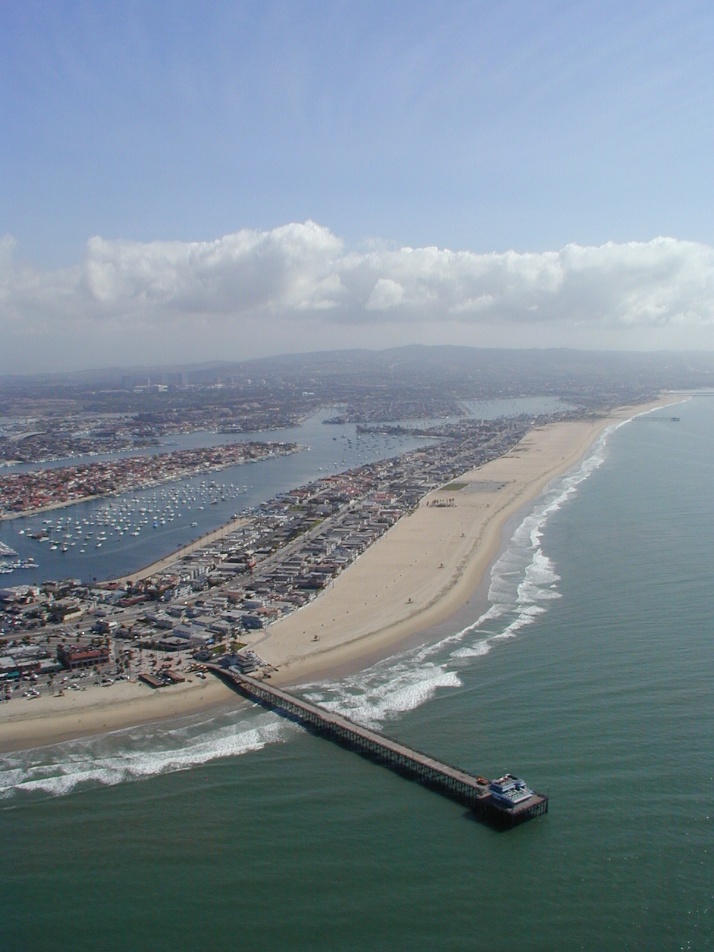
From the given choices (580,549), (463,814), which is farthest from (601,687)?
(580,549)

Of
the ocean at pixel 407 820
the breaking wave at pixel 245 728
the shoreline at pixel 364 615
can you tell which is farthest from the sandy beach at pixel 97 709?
the ocean at pixel 407 820

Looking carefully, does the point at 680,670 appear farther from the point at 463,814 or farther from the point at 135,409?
the point at 135,409

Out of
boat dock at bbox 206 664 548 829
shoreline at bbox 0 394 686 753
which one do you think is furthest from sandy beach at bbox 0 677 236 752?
boat dock at bbox 206 664 548 829

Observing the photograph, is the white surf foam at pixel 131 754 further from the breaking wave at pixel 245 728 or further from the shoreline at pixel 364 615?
the shoreline at pixel 364 615

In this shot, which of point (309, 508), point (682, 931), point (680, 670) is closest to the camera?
point (682, 931)

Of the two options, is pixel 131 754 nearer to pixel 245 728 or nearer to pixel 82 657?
pixel 245 728

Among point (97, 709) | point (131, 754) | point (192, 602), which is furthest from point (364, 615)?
point (131, 754)
